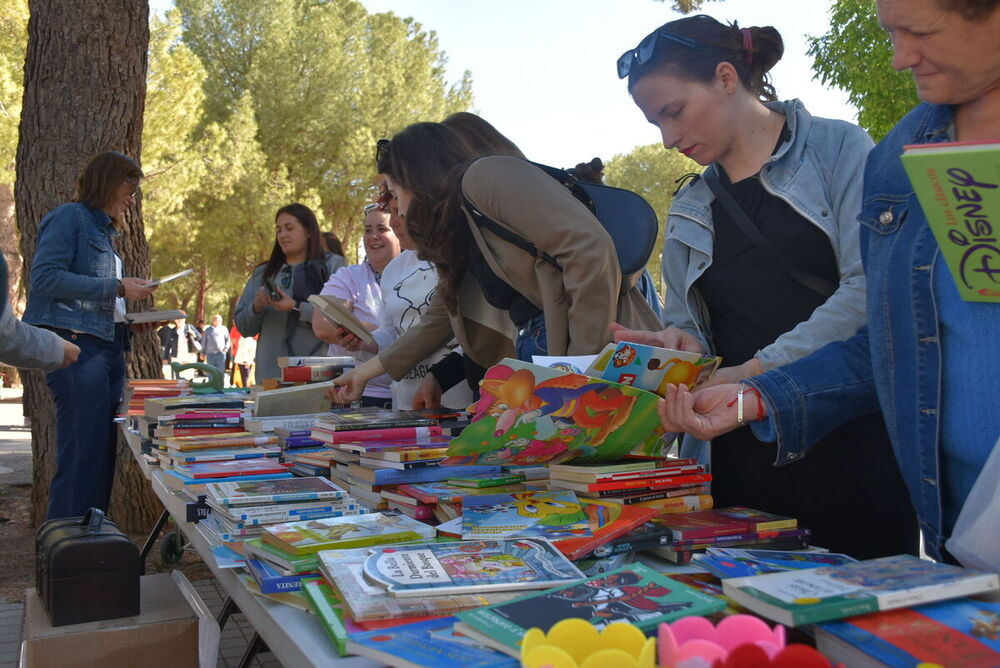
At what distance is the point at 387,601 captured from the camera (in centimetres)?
114

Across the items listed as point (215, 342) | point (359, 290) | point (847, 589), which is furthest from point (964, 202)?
point (215, 342)

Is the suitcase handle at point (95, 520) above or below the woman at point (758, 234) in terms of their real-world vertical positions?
below

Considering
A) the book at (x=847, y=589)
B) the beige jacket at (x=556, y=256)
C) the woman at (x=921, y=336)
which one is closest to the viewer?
the book at (x=847, y=589)

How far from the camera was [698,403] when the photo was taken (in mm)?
1550

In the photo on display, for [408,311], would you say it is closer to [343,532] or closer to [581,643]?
[343,532]

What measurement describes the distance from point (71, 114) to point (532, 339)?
3.96 metres

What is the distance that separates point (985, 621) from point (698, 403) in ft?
2.17

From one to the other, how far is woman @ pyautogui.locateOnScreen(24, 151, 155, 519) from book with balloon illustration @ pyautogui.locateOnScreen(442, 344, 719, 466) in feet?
10.3

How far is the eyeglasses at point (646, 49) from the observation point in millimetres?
1931

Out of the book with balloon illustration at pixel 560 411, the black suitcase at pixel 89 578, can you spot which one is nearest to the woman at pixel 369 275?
the black suitcase at pixel 89 578

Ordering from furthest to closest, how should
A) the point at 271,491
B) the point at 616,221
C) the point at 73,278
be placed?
the point at 73,278 → the point at 616,221 → the point at 271,491

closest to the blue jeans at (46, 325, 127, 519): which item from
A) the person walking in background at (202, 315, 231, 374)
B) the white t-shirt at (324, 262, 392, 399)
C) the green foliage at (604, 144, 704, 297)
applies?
the white t-shirt at (324, 262, 392, 399)

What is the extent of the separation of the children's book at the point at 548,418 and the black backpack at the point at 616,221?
0.72 meters

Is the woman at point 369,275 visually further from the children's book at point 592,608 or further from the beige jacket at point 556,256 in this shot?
the children's book at point 592,608
